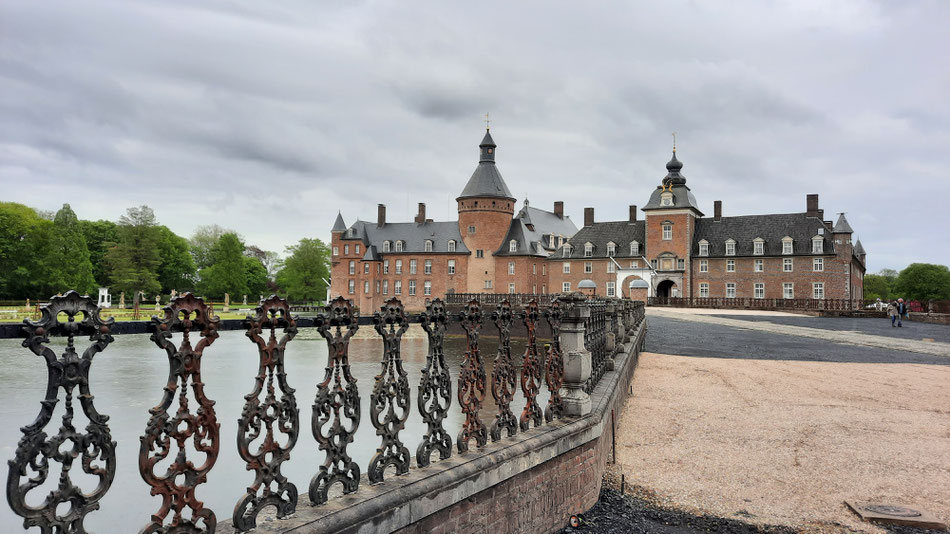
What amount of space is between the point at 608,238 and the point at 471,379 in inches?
2159

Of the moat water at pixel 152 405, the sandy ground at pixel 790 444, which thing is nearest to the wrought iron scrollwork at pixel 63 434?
the moat water at pixel 152 405

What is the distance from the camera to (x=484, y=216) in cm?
5631

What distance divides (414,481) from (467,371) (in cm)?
95

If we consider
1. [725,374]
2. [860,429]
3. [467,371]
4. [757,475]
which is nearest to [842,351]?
[725,374]

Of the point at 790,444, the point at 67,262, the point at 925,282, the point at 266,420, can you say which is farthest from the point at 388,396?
the point at 925,282

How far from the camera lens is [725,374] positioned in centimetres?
1328

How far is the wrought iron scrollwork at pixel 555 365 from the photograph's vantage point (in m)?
5.40

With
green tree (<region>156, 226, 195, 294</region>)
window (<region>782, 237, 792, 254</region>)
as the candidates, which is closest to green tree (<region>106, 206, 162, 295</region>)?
green tree (<region>156, 226, 195, 294</region>)

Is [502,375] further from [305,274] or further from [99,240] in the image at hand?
[305,274]

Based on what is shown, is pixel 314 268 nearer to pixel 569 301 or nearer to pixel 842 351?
pixel 842 351

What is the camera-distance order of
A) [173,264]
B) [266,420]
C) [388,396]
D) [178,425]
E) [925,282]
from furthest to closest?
[925,282]
[173,264]
[388,396]
[266,420]
[178,425]

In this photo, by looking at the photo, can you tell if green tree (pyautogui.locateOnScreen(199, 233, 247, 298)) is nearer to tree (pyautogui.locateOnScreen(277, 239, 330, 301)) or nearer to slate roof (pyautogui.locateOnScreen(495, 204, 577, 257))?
tree (pyautogui.locateOnScreen(277, 239, 330, 301))

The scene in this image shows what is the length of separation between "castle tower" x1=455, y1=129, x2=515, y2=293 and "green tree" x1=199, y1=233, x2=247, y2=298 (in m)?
23.3

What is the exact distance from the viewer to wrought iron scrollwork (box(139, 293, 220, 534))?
2.26 metres
